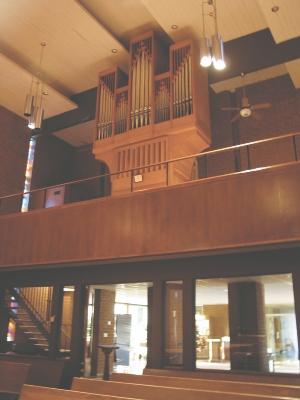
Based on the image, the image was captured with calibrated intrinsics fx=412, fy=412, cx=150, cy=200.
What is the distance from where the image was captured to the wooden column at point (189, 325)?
6031mm

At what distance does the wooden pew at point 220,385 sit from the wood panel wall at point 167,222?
5.42ft

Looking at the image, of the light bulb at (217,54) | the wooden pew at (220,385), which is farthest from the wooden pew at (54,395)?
the light bulb at (217,54)

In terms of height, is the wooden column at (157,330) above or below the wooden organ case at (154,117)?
below

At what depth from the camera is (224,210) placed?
18.2 feet

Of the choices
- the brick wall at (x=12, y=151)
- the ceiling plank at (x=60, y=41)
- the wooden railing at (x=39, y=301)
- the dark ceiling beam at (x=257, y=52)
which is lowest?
the wooden railing at (x=39, y=301)

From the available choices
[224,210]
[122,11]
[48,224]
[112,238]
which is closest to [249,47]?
[122,11]

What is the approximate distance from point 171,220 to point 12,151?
530 centimetres

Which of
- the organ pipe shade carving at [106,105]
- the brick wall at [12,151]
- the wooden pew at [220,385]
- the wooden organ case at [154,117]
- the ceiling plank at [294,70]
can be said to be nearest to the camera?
the wooden pew at [220,385]

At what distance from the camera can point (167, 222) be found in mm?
5992

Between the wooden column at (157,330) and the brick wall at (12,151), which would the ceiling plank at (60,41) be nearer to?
the brick wall at (12,151)

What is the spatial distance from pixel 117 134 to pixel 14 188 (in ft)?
10.4

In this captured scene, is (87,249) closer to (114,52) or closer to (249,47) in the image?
(114,52)

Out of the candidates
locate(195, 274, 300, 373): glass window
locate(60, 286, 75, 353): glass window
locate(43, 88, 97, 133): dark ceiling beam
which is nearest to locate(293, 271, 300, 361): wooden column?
locate(195, 274, 300, 373): glass window

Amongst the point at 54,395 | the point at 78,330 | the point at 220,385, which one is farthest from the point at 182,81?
the point at 54,395
